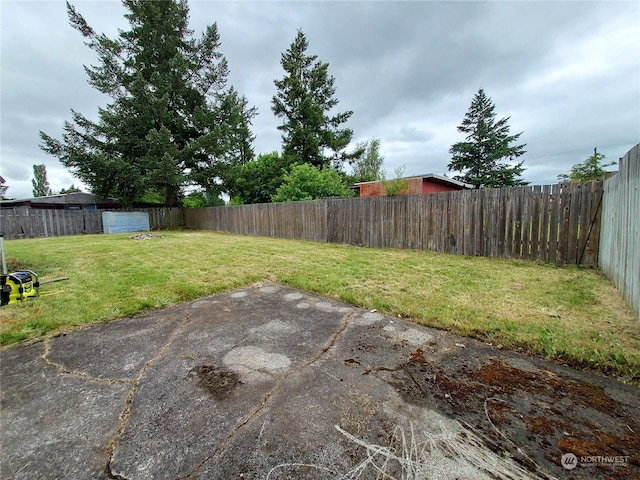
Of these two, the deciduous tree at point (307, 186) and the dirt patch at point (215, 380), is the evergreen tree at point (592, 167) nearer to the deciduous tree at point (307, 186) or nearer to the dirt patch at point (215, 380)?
the deciduous tree at point (307, 186)

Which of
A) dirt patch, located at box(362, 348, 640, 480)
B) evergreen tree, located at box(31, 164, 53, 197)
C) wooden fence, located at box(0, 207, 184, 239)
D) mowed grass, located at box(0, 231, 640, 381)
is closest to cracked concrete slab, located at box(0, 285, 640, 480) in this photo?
dirt patch, located at box(362, 348, 640, 480)

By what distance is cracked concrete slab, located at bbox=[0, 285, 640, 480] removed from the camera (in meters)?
1.13

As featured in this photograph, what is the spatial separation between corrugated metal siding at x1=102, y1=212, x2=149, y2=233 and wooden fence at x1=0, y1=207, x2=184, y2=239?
1.57 feet

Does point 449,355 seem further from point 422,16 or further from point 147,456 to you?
point 422,16

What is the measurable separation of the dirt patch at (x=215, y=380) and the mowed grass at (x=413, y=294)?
5.68ft

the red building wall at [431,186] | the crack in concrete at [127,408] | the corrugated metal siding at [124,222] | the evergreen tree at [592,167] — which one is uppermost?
the evergreen tree at [592,167]

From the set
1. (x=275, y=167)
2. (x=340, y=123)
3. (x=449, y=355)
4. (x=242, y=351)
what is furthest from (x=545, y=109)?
(x=242, y=351)

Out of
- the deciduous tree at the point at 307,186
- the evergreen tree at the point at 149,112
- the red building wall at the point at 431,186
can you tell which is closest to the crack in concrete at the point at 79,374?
the deciduous tree at the point at 307,186

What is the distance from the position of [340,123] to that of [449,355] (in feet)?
72.9

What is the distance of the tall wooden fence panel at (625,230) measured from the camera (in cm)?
267

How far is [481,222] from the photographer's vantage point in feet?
19.2

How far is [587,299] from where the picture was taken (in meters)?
3.09

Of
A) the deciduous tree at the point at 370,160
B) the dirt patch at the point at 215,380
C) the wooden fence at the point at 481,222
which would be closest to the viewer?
the dirt patch at the point at 215,380

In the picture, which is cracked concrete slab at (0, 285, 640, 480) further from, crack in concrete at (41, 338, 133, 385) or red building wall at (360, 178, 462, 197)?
red building wall at (360, 178, 462, 197)
